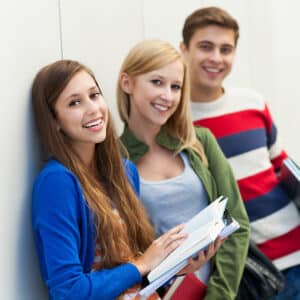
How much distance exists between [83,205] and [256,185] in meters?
0.88

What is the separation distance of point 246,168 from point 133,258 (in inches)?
27.8

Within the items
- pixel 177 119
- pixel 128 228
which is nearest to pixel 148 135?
pixel 177 119


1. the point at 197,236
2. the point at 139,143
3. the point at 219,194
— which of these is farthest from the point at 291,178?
the point at 197,236

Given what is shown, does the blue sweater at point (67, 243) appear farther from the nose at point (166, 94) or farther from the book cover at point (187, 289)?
the nose at point (166, 94)

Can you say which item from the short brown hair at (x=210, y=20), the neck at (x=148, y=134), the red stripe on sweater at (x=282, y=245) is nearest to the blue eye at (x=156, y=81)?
the neck at (x=148, y=134)

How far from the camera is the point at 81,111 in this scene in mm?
1643

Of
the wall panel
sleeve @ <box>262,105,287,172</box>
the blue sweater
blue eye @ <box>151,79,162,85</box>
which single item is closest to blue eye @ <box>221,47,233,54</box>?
sleeve @ <box>262,105,287,172</box>

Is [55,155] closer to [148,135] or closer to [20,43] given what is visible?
[20,43]

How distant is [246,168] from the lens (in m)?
2.25

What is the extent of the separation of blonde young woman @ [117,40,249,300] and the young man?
242mm

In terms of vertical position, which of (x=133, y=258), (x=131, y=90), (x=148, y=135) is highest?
(x=131, y=90)

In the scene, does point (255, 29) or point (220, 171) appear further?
point (255, 29)

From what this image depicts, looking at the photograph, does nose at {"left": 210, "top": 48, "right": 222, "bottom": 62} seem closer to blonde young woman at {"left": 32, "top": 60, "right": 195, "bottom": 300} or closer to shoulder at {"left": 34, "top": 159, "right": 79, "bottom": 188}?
blonde young woman at {"left": 32, "top": 60, "right": 195, "bottom": 300}

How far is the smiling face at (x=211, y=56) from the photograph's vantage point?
2.30m
